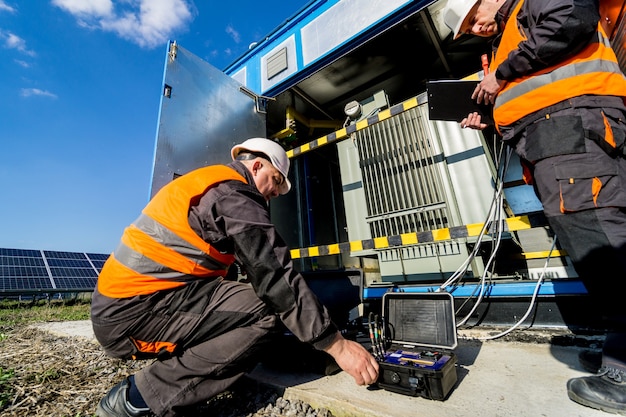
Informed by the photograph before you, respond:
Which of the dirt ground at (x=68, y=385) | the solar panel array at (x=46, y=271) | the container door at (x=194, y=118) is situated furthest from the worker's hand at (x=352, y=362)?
the solar panel array at (x=46, y=271)

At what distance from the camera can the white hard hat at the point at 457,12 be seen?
155 centimetres

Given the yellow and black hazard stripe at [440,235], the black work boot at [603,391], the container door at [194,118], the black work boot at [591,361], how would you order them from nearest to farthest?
the black work boot at [603,391], the black work boot at [591,361], the yellow and black hazard stripe at [440,235], the container door at [194,118]

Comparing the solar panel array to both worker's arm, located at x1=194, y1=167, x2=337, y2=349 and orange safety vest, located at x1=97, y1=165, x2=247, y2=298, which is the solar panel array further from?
worker's arm, located at x1=194, y1=167, x2=337, y2=349

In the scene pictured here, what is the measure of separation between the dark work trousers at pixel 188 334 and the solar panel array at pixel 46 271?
8.76 m

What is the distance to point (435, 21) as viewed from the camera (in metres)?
2.93

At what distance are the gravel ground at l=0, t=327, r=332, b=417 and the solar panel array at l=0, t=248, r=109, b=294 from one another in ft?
24.0

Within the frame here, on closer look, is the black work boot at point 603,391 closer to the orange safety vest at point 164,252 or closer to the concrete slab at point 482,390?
the concrete slab at point 482,390

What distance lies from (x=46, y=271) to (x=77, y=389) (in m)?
10.9

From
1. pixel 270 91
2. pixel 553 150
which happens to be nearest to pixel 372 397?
pixel 553 150

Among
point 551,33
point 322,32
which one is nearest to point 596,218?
point 551,33

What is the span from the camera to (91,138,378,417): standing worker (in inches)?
40.6

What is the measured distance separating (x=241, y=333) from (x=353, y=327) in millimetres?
789

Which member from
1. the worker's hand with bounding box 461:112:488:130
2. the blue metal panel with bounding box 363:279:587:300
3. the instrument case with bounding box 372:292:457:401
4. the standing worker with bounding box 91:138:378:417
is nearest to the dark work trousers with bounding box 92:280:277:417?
the standing worker with bounding box 91:138:378:417

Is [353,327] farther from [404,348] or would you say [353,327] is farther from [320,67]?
[320,67]
